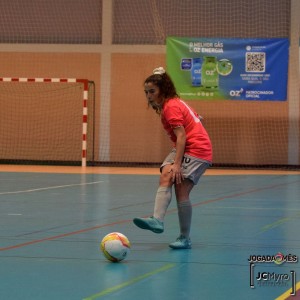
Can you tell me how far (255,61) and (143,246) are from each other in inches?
588

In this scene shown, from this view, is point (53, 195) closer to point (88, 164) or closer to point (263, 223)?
point (263, 223)

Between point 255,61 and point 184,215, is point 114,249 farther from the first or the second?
point 255,61

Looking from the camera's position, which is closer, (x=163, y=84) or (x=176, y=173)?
(x=176, y=173)

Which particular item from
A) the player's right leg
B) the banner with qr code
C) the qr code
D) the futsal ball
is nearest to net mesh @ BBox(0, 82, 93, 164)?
the banner with qr code

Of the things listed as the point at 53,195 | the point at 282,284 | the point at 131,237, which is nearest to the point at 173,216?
the point at 131,237

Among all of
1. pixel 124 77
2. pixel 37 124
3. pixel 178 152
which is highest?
pixel 124 77

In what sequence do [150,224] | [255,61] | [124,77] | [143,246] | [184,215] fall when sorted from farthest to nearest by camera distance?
[124,77]
[255,61]
[143,246]
[184,215]
[150,224]

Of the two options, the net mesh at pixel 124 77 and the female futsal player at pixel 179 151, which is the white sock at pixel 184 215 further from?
the net mesh at pixel 124 77

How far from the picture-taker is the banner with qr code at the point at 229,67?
21609 mm

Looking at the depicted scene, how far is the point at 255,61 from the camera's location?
21703 millimetres

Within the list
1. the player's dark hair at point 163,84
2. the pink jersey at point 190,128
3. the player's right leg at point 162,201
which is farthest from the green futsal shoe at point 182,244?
the player's dark hair at point 163,84

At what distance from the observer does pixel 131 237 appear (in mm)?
8039

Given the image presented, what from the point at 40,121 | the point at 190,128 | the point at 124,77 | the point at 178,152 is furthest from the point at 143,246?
the point at 40,121

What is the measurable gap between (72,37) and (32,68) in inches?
57.0
